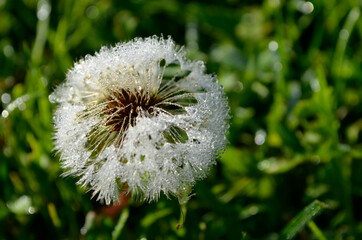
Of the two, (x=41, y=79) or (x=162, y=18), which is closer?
(x=41, y=79)

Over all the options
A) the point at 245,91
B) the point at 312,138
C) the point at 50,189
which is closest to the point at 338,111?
the point at 312,138

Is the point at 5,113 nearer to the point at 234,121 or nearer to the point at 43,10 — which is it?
the point at 43,10

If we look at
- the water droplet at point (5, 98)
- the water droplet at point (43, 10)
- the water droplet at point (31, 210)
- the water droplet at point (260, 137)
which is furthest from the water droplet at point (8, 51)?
the water droplet at point (260, 137)

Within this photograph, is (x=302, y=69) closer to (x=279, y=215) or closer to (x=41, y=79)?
(x=279, y=215)

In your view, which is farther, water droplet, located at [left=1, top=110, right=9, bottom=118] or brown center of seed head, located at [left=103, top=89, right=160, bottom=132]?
water droplet, located at [left=1, top=110, right=9, bottom=118]

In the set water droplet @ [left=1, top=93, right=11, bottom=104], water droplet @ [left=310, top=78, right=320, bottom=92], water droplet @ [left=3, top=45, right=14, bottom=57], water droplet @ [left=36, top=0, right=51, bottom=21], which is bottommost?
water droplet @ [left=310, top=78, right=320, bottom=92]

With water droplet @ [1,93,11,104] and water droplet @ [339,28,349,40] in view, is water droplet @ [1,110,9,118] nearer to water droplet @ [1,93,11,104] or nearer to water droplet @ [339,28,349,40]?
water droplet @ [1,93,11,104]

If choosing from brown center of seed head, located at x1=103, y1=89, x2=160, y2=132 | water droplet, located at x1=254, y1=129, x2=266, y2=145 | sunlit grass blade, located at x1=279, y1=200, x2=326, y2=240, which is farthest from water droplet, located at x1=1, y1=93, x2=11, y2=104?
sunlit grass blade, located at x1=279, y1=200, x2=326, y2=240

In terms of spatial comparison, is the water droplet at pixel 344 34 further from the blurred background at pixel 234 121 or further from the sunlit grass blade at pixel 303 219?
the sunlit grass blade at pixel 303 219
